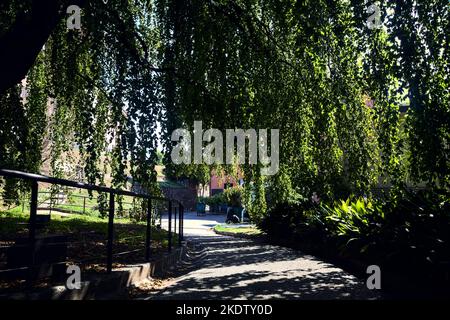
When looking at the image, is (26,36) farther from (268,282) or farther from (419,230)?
(419,230)

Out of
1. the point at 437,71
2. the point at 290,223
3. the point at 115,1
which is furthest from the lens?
the point at 290,223

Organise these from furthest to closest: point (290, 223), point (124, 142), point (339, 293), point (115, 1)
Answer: point (290, 223) < point (115, 1) < point (124, 142) < point (339, 293)

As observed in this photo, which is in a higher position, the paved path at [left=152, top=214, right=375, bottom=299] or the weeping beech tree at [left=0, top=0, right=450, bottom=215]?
the weeping beech tree at [left=0, top=0, right=450, bottom=215]

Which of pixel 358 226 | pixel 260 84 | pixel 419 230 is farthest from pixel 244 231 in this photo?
pixel 419 230

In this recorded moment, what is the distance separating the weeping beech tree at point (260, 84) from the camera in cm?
514

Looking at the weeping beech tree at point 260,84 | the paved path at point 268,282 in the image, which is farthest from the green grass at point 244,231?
the weeping beech tree at point 260,84

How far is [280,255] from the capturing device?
905 cm

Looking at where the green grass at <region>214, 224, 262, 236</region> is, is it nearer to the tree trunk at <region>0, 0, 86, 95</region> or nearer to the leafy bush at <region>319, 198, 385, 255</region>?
the leafy bush at <region>319, 198, 385, 255</region>

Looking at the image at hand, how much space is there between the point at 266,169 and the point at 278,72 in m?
2.21

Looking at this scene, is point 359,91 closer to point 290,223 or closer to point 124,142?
point 124,142

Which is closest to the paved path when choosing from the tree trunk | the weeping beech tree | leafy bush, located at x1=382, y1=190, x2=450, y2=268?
leafy bush, located at x1=382, y1=190, x2=450, y2=268

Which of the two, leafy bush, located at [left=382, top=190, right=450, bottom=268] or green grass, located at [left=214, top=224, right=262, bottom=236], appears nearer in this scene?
leafy bush, located at [left=382, top=190, right=450, bottom=268]

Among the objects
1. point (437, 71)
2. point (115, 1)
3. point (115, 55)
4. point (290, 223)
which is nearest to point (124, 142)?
point (115, 55)

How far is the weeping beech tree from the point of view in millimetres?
5137
